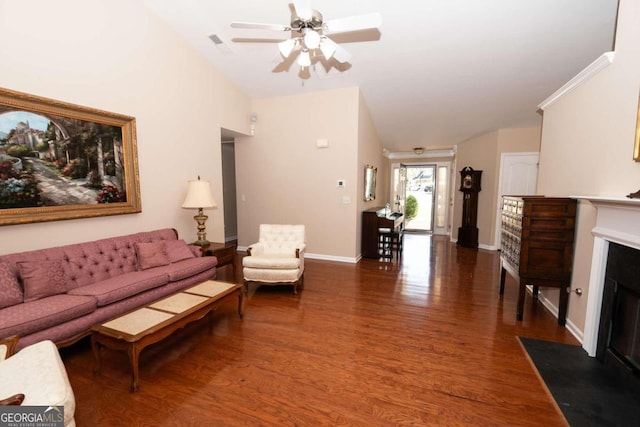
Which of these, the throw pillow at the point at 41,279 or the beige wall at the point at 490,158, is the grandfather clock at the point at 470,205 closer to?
the beige wall at the point at 490,158

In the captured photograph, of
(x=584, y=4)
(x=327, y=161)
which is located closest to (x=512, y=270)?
(x=584, y=4)

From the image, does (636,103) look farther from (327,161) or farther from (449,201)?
(449,201)

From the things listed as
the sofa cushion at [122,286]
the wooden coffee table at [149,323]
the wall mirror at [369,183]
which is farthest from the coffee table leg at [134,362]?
the wall mirror at [369,183]

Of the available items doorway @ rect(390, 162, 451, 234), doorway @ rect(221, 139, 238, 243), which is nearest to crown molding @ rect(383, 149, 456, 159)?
doorway @ rect(390, 162, 451, 234)

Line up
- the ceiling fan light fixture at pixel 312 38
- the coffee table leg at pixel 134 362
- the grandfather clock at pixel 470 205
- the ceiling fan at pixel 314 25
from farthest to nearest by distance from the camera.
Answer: the grandfather clock at pixel 470 205 → the ceiling fan light fixture at pixel 312 38 → the ceiling fan at pixel 314 25 → the coffee table leg at pixel 134 362

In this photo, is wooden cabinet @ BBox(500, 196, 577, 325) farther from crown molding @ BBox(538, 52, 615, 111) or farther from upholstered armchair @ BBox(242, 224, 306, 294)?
upholstered armchair @ BBox(242, 224, 306, 294)

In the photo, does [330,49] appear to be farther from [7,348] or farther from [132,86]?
[7,348]

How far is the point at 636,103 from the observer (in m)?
1.92

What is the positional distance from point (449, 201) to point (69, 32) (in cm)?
817

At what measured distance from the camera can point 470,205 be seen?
6367 millimetres

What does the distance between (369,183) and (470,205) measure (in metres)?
2.61

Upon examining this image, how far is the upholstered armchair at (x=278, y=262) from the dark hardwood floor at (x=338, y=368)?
236mm

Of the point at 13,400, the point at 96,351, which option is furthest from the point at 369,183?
the point at 13,400

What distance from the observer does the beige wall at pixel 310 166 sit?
4.80 m
